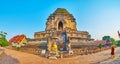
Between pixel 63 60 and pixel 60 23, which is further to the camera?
pixel 60 23

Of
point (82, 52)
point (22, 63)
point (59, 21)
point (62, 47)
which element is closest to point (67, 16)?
point (59, 21)

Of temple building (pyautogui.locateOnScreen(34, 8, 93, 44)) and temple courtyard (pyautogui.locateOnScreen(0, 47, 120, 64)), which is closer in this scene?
temple courtyard (pyautogui.locateOnScreen(0, 47, 120, 64))

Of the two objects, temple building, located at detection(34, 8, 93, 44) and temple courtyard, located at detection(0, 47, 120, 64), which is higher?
temple building, located at detection(34, 8, 93, 44)

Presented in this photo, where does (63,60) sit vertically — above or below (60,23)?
below

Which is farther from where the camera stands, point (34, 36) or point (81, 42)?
point (34, 36)

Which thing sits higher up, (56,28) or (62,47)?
(56,28)

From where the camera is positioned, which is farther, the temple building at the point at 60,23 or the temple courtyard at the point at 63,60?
the temple building at the point at 60,23

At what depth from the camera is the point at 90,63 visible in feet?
66.7

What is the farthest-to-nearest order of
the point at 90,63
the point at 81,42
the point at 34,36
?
the point at 34,36
the point at 81,42
the point at 90,63

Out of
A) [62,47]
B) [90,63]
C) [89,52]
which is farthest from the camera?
[62,47]

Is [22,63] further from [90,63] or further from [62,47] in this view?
[62,47]

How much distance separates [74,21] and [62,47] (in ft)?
55.4

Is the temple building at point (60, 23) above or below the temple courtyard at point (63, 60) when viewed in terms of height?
above

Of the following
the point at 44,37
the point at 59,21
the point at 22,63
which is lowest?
the point at 22,63
